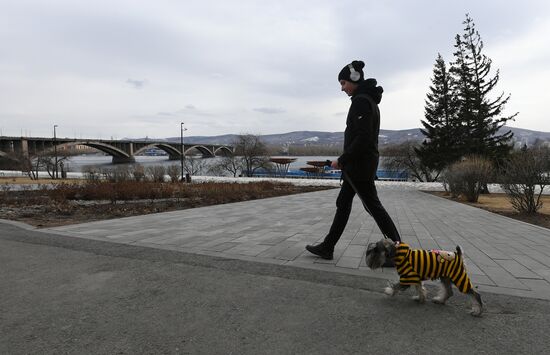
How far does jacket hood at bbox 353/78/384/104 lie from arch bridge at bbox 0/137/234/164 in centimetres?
4801

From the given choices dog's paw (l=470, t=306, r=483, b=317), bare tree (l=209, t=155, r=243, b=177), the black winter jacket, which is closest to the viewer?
dog's paw (l=470, t=306, r=483, b=317)

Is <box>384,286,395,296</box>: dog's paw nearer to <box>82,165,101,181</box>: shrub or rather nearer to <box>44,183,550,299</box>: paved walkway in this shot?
<box>44,183,550,299</box>: paved walkway

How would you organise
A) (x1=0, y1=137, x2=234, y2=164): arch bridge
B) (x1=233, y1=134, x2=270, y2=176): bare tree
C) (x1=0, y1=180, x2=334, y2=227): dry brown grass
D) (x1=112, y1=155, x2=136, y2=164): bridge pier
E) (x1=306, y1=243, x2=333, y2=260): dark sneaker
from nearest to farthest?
(x1=306, y1=243, x2=333, y2=260): dark sneaker < (x1=0, y1=180, x2=334, y2=227): dry brown grass < (x1=0, y1=137, x2=234, y2=164): arch bridge < (x1=233, y1=134, x2=270, y2=176): bare tree < (x1=112, y1=155, x2=136, y2=164): bridge pier

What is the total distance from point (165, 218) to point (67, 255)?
3771 mm

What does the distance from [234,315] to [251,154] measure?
5648 centimetres

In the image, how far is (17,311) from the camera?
282 cm

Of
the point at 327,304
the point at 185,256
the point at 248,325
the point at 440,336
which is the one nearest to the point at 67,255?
the point at 185,256

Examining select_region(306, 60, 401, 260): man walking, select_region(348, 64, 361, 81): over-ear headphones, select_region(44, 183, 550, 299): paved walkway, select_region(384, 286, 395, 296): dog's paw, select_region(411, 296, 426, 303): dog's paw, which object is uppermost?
select_region(348, 64, 361, 81): over-ear headphones

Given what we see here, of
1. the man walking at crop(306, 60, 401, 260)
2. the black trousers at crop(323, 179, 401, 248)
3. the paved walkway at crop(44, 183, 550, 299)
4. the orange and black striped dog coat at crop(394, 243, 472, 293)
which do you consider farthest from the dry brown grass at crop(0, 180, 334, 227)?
the orange and black striped dog coat at crop(394, 243, 472, 293)

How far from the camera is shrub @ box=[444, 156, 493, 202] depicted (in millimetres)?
17578

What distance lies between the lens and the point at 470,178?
1772 cm

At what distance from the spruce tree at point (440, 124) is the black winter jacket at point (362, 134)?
97.2 ft

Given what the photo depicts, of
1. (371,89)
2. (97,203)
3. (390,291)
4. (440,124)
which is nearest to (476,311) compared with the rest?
(390,291)

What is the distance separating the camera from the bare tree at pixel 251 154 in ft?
192
